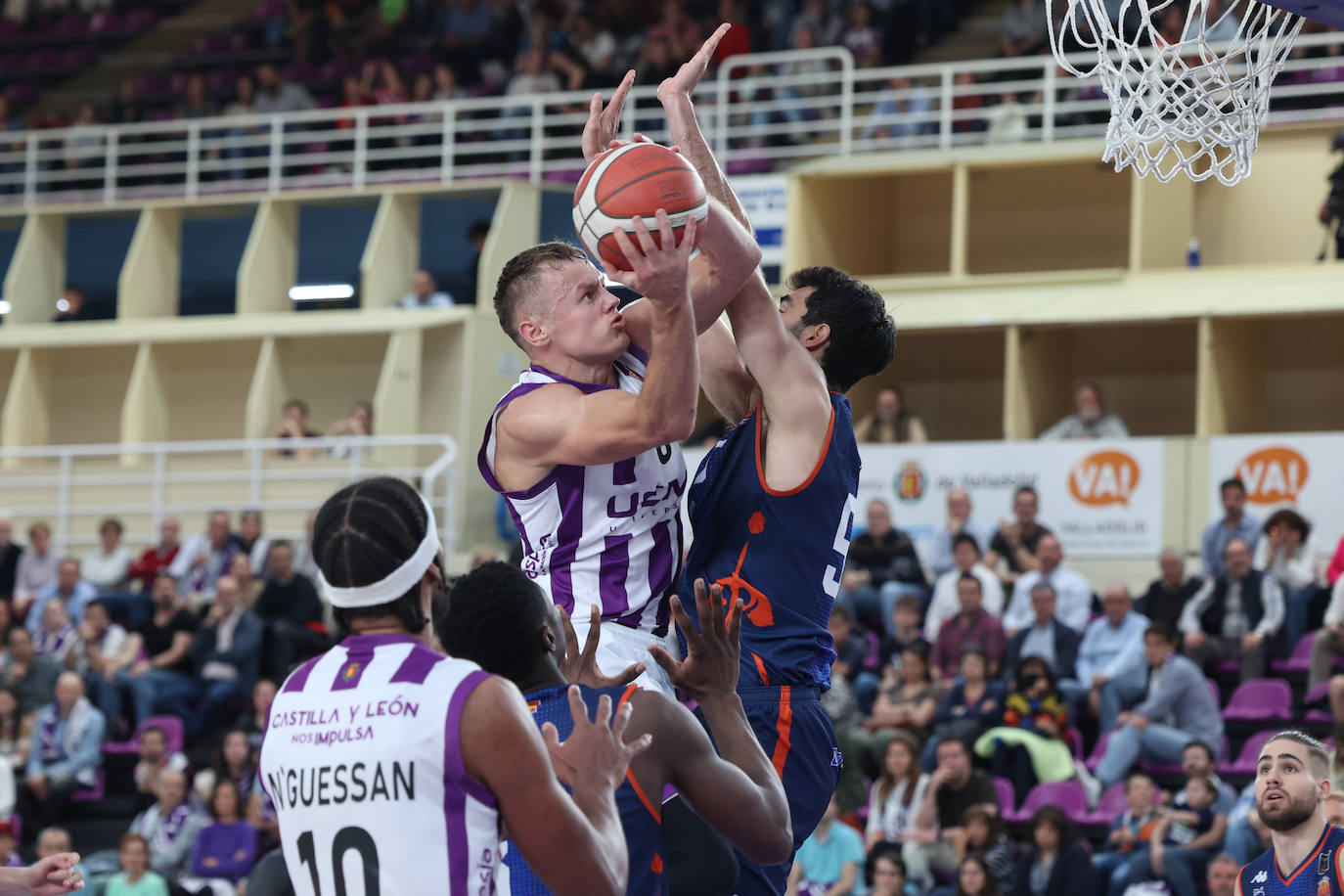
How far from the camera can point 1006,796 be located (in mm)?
13125

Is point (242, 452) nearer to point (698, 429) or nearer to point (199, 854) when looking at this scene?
point (698, 429)

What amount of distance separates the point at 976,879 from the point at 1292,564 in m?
3.77

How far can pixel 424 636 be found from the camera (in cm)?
403

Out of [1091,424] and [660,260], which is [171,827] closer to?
[1091,424]

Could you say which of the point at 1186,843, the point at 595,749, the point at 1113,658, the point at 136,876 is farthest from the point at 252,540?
the point at 595,749

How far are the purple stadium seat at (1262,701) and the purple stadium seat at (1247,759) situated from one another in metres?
0.18

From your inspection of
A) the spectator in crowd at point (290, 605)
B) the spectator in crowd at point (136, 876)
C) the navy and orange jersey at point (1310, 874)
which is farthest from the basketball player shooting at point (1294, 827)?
the spectator in crowd at point (290, 605)

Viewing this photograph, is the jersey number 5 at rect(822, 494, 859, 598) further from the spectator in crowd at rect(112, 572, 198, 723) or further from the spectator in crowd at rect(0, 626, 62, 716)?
the spectator in crowd at rect(0, 626, 62, 716)

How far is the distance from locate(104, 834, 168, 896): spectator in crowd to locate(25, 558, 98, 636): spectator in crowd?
4587mm

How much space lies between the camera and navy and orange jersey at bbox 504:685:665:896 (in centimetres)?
448

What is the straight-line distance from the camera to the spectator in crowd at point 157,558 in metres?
18.8

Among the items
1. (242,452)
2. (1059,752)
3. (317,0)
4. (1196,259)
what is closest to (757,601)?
(1059,752)

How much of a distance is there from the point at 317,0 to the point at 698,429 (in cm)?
970

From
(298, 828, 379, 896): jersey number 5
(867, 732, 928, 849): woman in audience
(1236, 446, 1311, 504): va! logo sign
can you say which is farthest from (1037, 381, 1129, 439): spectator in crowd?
(298, 828, 379, 896): jersey number 5
